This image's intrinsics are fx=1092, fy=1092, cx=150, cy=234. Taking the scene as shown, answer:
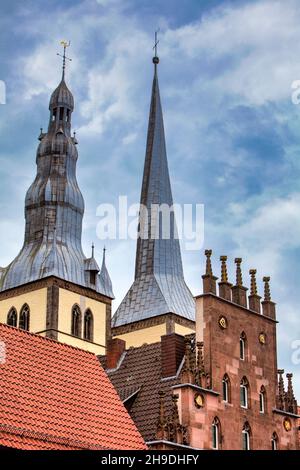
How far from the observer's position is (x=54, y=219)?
7519cm

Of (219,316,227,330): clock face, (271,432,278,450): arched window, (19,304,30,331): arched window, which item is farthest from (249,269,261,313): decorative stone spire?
(19,304,30,331): arched window

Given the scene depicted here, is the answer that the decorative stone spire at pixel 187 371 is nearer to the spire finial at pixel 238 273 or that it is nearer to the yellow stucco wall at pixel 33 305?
the spire finial at pixel 238 273

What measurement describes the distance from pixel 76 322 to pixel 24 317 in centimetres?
349

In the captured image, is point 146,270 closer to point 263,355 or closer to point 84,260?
point 84,260

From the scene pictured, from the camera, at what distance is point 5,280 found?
75.1 meters

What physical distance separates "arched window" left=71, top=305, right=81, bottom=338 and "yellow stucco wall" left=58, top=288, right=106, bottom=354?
1.16ft

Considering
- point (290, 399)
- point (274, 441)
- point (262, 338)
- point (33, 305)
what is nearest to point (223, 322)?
point (262, 338)

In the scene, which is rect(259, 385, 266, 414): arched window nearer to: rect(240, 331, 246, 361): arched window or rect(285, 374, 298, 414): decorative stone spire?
rect(285, 374, 298, 414): decorative stone spire

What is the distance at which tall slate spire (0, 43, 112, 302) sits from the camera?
242 feet

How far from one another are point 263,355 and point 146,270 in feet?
98.8

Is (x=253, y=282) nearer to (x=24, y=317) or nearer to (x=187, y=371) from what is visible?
(x=187, y=371)
